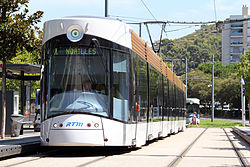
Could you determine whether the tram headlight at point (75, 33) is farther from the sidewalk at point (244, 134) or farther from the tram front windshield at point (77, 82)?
the sidewalk at point (244, 134)

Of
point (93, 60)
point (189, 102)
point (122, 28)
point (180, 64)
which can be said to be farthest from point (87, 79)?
point (180, 64)

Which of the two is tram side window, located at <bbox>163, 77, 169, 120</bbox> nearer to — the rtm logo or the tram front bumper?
the tram front bumper

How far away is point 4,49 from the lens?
18.0 m

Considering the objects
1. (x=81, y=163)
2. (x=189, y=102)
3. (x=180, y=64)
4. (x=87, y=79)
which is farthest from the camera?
(x=180, y=64)

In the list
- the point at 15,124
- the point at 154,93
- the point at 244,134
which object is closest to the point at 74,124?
the point at 154,93

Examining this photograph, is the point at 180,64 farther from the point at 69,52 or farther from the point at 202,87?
the point at 69,52

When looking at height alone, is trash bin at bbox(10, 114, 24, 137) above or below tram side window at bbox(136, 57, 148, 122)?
below

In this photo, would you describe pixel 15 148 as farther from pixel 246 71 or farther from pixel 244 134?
pixel 246 71

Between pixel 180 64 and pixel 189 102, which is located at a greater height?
pixel 180 64

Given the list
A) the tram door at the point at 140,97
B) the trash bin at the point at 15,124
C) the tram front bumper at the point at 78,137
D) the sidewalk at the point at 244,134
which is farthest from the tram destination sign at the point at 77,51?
the sidewalk at the point at 244,134

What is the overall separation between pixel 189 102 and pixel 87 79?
39.6 meters

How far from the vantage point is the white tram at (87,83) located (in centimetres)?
1311

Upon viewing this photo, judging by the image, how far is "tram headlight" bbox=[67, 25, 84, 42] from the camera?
13594mm

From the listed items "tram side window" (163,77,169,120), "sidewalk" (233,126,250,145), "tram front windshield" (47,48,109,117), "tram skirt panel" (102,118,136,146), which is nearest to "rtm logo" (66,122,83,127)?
"tram front windshield" (47,48,109,117)
